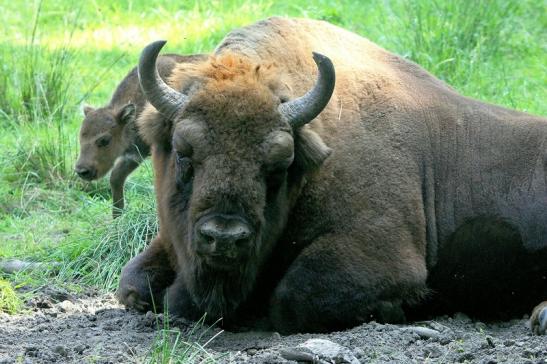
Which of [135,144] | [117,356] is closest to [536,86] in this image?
[135,144]

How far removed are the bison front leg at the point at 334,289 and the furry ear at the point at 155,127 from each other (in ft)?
3.54

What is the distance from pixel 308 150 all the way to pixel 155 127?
93cm

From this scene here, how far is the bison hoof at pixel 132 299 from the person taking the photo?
6.77 metres

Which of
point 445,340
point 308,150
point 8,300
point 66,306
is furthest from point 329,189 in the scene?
point 8,300

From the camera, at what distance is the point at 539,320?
6.43 meters

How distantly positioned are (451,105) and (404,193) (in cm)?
96

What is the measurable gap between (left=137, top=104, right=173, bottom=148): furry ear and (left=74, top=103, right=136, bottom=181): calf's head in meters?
3.37

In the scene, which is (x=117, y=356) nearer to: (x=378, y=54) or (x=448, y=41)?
(x=378, y=54)

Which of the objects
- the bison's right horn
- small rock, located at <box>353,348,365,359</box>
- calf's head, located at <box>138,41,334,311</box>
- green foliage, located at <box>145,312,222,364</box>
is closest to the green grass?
green foliage, located at <box>145,312,222,364</box>

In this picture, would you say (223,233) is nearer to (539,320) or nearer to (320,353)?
(320,353)

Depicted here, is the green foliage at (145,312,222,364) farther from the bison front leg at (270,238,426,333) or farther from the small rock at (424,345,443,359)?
the small rock at (424,345,443,359)

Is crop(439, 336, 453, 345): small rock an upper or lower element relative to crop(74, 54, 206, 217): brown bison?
upper

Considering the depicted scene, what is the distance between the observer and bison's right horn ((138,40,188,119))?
20.2 ft

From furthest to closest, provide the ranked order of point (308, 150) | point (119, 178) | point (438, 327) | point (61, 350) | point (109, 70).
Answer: point (109, 70) < point (119, 178) < point (438, 327) < point (308, 150) < point (61, 350)
